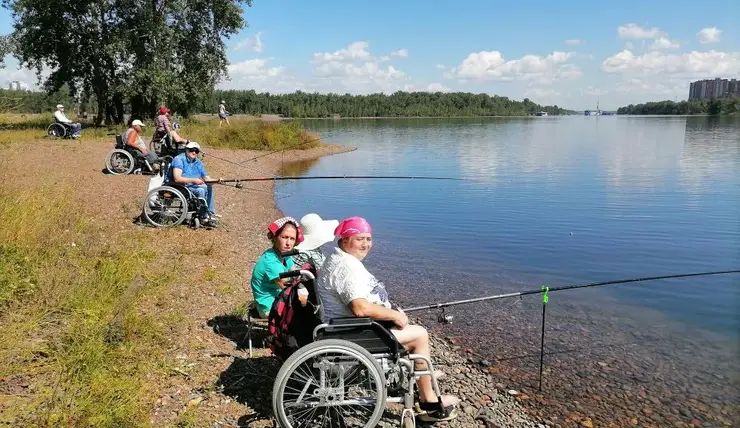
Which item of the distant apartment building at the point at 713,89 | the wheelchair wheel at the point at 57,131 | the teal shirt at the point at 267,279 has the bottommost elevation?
the teal shirt at the point at 267,279

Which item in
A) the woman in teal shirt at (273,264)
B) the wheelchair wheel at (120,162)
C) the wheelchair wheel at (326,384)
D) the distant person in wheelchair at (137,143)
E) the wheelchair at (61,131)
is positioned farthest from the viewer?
the wheelchair at (61,131)

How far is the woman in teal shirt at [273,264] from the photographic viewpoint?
15.3 feet

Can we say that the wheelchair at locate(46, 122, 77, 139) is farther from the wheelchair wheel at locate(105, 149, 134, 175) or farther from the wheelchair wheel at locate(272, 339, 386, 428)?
the wheelchair wheel at locate(272, 339, 386, 428)

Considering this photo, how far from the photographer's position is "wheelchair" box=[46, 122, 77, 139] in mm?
19967

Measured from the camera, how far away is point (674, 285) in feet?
26.6

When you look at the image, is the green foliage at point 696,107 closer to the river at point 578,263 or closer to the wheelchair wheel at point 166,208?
the river at point 578,263

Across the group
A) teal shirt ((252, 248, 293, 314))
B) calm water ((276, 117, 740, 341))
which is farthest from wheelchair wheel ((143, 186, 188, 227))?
teal shirt ((252, 248, 293, 314))

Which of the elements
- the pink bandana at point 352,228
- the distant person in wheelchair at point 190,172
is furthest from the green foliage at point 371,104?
the pink bandana at point 352,228

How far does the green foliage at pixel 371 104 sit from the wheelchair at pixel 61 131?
270 ft

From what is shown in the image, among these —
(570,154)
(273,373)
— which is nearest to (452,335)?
(273,373)

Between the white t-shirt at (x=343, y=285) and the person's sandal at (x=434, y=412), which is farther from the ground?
the white t-shirt at (x=343, y=285)

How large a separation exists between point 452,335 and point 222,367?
109 inches

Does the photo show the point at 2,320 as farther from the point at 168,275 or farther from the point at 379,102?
the point at 379,102

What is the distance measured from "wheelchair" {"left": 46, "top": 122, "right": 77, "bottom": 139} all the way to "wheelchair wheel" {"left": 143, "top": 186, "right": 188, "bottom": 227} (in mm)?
14056
